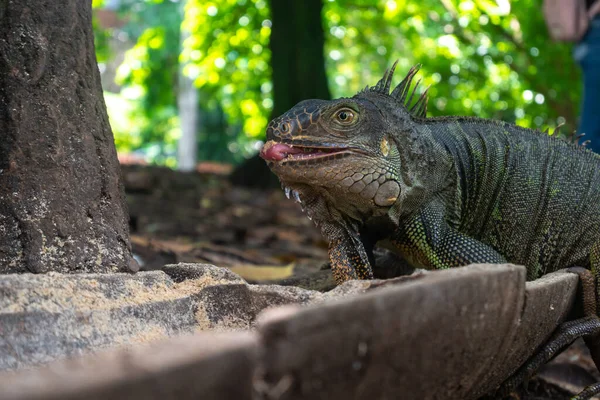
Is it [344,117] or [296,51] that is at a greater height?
[296,51]

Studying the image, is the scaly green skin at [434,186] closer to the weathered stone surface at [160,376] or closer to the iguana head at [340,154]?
the iguana head at [340,154]

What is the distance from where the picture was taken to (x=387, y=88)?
11.1ft

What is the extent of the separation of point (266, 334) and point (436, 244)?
1.95 meters

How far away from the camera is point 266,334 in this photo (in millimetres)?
1333

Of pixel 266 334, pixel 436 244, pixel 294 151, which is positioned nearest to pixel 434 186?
pixel 436 244

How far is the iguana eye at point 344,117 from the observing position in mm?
3039

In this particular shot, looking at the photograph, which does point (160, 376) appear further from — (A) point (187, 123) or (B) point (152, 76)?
(A) point (187, 123)

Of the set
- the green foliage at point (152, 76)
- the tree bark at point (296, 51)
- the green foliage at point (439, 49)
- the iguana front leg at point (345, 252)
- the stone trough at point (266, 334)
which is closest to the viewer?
the stone trough at point (266, 334)

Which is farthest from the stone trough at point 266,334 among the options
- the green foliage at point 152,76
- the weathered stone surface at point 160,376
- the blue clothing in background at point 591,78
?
the green foliage at point 152,76

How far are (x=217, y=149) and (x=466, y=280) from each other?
2716 cm

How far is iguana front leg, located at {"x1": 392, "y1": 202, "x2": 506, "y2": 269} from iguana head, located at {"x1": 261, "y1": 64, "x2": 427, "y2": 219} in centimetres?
21

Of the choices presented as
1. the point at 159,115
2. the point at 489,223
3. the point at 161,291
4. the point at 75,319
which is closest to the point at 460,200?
the point at 489,223

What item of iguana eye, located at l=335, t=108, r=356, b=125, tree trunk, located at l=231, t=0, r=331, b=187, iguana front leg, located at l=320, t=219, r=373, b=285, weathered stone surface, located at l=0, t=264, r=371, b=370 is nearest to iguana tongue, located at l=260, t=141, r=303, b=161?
iguana eye, located at l=335, t=108, r=356, b=125

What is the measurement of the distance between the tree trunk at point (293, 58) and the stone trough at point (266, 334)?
756 cm
